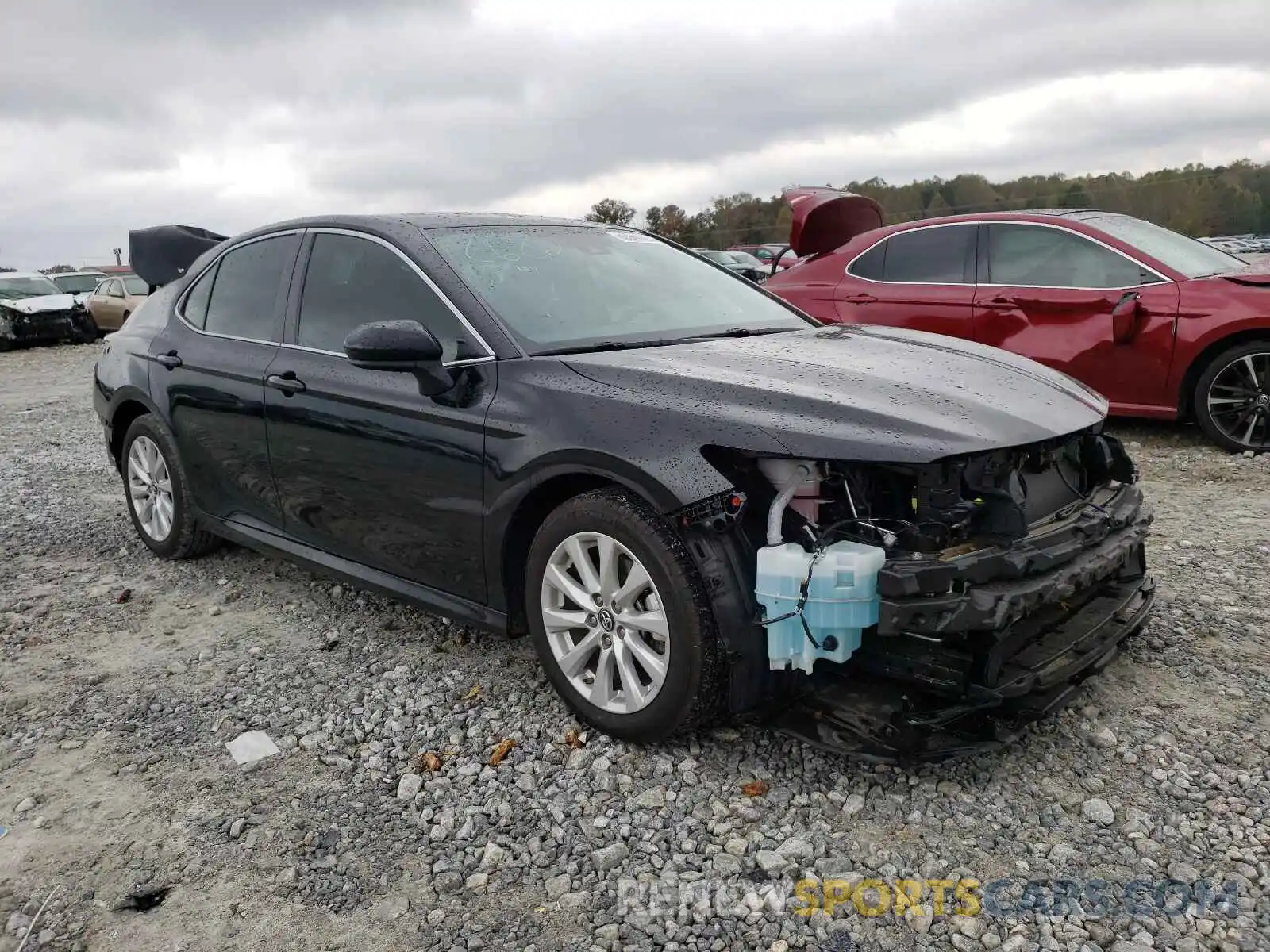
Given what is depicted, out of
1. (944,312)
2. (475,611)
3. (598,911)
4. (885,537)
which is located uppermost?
(944,312)

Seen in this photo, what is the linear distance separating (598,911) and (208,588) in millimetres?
3108

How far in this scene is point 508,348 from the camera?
3.24 m

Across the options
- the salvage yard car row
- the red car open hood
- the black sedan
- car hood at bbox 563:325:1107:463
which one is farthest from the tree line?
car hood at bbox 563:325:1107:463

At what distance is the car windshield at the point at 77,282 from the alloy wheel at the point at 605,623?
23.2 m

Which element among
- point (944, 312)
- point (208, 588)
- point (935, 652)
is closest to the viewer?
point (935, 652)

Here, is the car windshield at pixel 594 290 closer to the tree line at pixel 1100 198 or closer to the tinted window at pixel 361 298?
the tinted window at pixel 361 298

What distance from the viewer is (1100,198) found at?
30.8 metres

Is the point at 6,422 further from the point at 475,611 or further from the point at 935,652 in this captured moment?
the point at 935,652

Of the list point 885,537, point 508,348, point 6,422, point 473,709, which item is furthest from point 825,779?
point 6,422

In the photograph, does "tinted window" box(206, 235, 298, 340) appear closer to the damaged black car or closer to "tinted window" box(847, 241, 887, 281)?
the damaged black car

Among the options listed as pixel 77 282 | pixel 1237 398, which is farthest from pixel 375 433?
pixel 77 282

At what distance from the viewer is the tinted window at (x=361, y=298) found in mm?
3396

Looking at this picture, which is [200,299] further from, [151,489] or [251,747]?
[251,747]

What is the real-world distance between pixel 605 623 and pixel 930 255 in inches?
202
